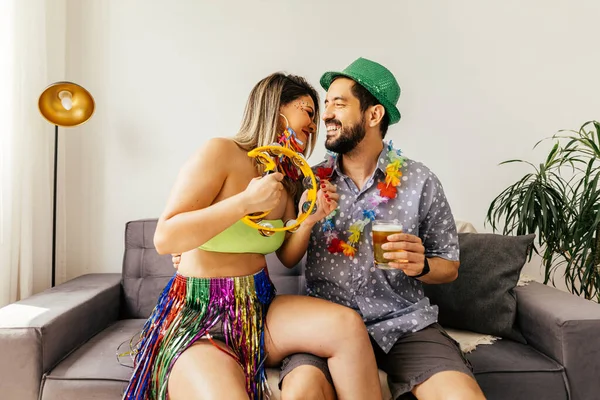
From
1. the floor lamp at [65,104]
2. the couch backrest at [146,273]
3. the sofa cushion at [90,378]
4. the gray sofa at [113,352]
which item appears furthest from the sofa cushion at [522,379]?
the floor lamp at [65,104]

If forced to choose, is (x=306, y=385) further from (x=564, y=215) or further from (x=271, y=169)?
(x=564, y=215)

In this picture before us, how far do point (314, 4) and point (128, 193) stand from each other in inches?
57.7

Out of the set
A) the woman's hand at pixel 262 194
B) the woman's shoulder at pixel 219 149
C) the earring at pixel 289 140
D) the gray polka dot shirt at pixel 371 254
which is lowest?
the gray polka dot shirt at pixel 371 254

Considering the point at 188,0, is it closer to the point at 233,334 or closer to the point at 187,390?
the point at 233,334

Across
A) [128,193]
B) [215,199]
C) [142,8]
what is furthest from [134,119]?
[215,199]

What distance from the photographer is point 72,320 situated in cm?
179

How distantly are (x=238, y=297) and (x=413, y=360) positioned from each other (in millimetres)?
582

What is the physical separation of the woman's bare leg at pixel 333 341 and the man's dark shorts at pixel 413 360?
0.05 m

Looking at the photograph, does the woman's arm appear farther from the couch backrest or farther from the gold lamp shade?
the gold lamp shade

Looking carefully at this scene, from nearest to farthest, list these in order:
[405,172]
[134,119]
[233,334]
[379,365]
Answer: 1. [233,334]
2. [379,365]
3. [405,172]
4. [134,119]

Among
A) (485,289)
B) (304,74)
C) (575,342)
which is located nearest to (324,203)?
(485,289)

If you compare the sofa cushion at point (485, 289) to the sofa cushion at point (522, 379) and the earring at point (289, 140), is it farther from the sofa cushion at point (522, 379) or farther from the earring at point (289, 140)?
the earring at point (289, 140)

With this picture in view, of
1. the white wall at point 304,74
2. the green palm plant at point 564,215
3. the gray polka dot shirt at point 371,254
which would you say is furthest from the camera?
the white wall at point 304,74

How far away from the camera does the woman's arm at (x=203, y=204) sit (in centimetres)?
133
